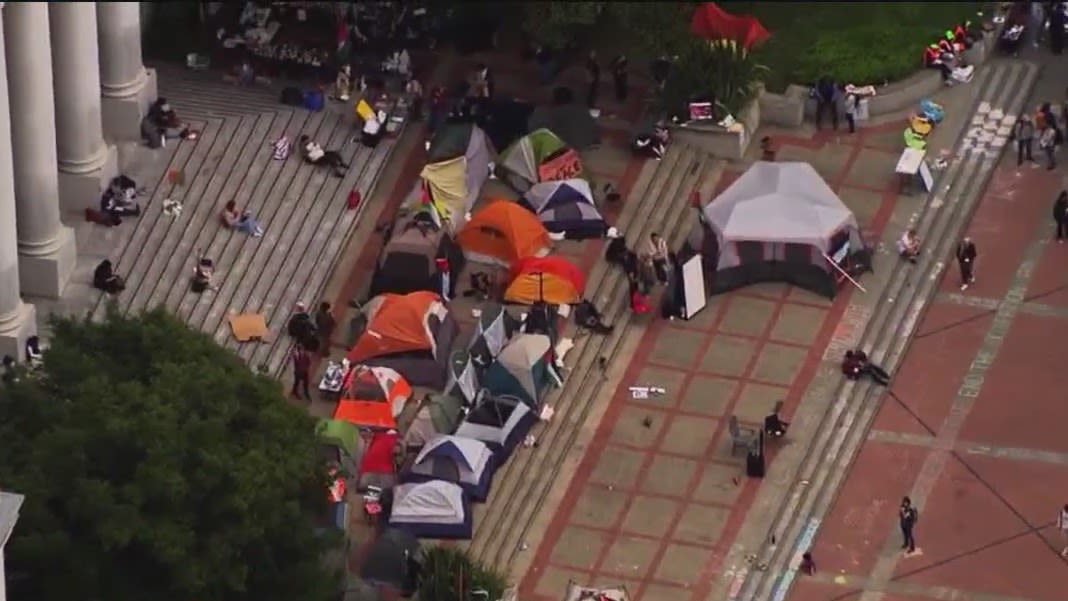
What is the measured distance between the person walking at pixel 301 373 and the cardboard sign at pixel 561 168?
1278 centimetres

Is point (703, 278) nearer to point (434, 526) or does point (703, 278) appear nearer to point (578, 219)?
point (578, 219)

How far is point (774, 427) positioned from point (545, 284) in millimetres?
9465

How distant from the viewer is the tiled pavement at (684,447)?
119312 millimetres

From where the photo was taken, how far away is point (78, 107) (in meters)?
128

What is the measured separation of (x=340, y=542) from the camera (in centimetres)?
11350

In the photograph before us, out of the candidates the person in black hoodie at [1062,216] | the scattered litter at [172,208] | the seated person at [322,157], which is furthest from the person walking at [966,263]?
the scattered litter at [172,208]

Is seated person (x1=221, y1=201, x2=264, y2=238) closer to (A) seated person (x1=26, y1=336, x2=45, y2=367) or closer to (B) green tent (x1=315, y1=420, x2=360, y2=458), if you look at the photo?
(A) seated person (x1=26, y1=336, x2=45, y2=367)

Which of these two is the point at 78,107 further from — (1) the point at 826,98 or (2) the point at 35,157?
(1) the point at 826,98

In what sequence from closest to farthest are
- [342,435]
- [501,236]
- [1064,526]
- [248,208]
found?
[1064,526]
[342,435]
[501,236]
[248,208]

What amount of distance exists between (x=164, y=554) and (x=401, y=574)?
1103 centimetres

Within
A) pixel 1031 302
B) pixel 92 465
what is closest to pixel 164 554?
pixel 92 465

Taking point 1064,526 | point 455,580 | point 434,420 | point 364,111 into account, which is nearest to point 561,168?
point 364,111

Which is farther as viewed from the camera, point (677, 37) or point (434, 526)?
point (677, 37)

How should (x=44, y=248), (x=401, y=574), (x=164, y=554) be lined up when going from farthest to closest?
(x=44, y=248) < (x=401, y=574) < (x=164, y=554)
